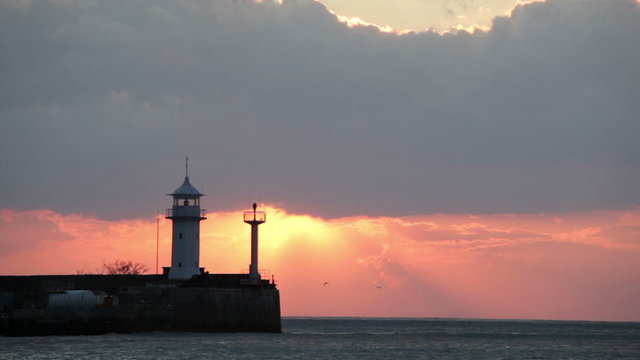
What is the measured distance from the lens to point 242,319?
8375 centimetres

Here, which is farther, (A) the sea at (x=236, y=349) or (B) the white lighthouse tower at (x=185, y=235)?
(B) the white lighthouse tower at (x=185, y=235)

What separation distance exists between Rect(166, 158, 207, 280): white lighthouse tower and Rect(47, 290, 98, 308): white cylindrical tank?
8.97 metres

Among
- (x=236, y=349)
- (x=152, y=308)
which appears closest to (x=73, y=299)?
(x=152, y=308)

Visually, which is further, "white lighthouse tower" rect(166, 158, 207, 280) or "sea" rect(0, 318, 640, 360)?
"white lighthouse tower" rect(166, 158, 207, 280)

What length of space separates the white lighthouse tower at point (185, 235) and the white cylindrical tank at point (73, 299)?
8.97 metres

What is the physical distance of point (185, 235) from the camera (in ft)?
294

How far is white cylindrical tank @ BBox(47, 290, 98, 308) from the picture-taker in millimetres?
80500

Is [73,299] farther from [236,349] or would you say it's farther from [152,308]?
[236,349]

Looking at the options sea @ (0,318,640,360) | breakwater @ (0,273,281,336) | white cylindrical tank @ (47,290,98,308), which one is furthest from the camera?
breakwater @ (0,273,281,336)

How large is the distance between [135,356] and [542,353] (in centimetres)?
3206

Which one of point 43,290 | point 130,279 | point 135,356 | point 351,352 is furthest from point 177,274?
point 135,356

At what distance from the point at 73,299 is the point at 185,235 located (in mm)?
11710

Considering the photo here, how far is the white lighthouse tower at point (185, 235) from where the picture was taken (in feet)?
293

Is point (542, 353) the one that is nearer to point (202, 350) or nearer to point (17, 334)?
point (202, 350)
